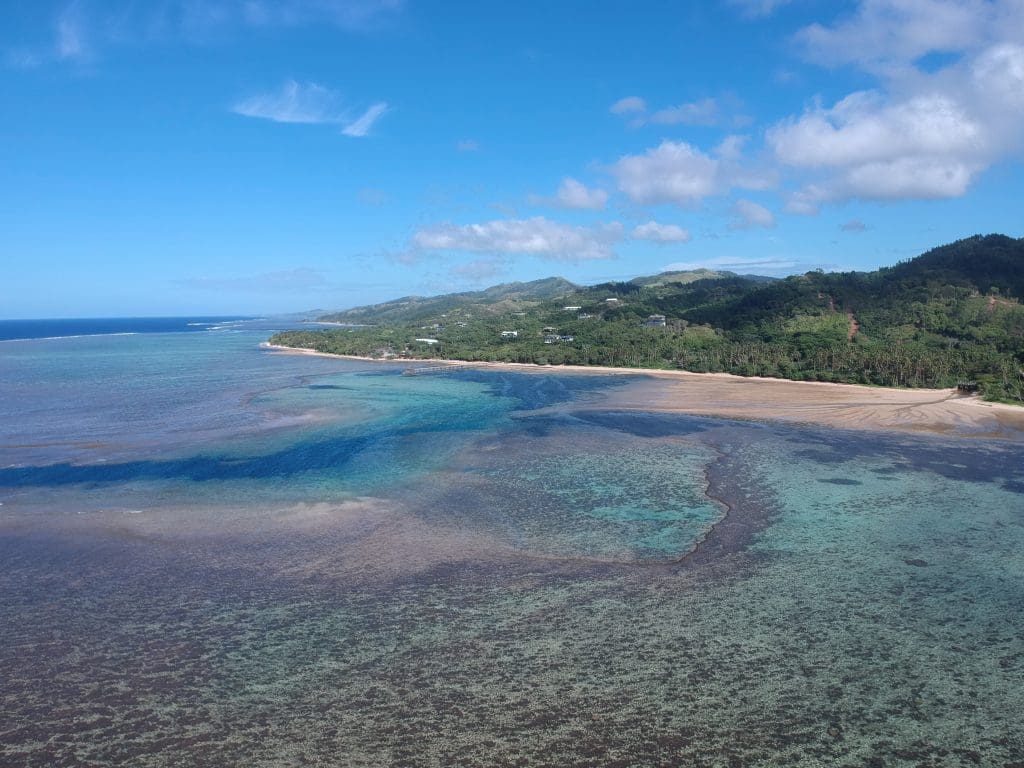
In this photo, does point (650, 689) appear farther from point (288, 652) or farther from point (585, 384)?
point (585, 384)

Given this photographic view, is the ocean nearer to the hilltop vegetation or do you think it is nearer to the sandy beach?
the sandy beach

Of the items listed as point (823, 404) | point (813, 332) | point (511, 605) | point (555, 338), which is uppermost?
point (813, 332)

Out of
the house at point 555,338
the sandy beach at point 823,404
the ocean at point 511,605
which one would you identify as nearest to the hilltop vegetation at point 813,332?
the house at point 555,338

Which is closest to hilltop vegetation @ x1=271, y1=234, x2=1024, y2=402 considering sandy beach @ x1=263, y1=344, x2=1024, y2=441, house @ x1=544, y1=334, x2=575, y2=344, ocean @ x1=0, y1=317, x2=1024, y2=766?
house @ x1=544, y1=334, x2=575, y2=344

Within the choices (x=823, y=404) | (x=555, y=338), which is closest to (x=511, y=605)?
(x=823, y=404)

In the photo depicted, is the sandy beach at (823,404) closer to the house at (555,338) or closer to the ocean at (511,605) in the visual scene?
the ocean at (511,605)

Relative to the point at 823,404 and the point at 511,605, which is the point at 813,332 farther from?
the point at 511,605
